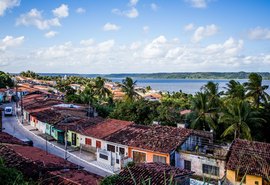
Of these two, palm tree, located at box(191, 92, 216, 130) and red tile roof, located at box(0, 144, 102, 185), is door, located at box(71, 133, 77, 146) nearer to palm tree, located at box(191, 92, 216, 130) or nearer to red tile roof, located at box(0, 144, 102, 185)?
palm tree, located at box(191, 92, 216, 130)

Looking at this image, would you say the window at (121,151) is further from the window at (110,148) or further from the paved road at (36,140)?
the paved road at (36,140)

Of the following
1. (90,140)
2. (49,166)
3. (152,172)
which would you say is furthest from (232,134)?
(49,166)

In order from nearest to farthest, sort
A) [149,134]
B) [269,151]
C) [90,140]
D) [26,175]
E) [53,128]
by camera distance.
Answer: [26,175], [269,151], [149,134], [90,140], [53,128]

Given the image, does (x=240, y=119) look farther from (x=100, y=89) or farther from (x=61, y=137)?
(x=100, y=89)

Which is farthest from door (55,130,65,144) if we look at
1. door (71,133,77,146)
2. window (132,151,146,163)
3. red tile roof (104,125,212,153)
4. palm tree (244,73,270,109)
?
palm tree (244,73,270,109)

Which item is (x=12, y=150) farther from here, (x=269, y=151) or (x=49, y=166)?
(x=269, y=151)

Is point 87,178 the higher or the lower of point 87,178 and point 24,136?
the higher
